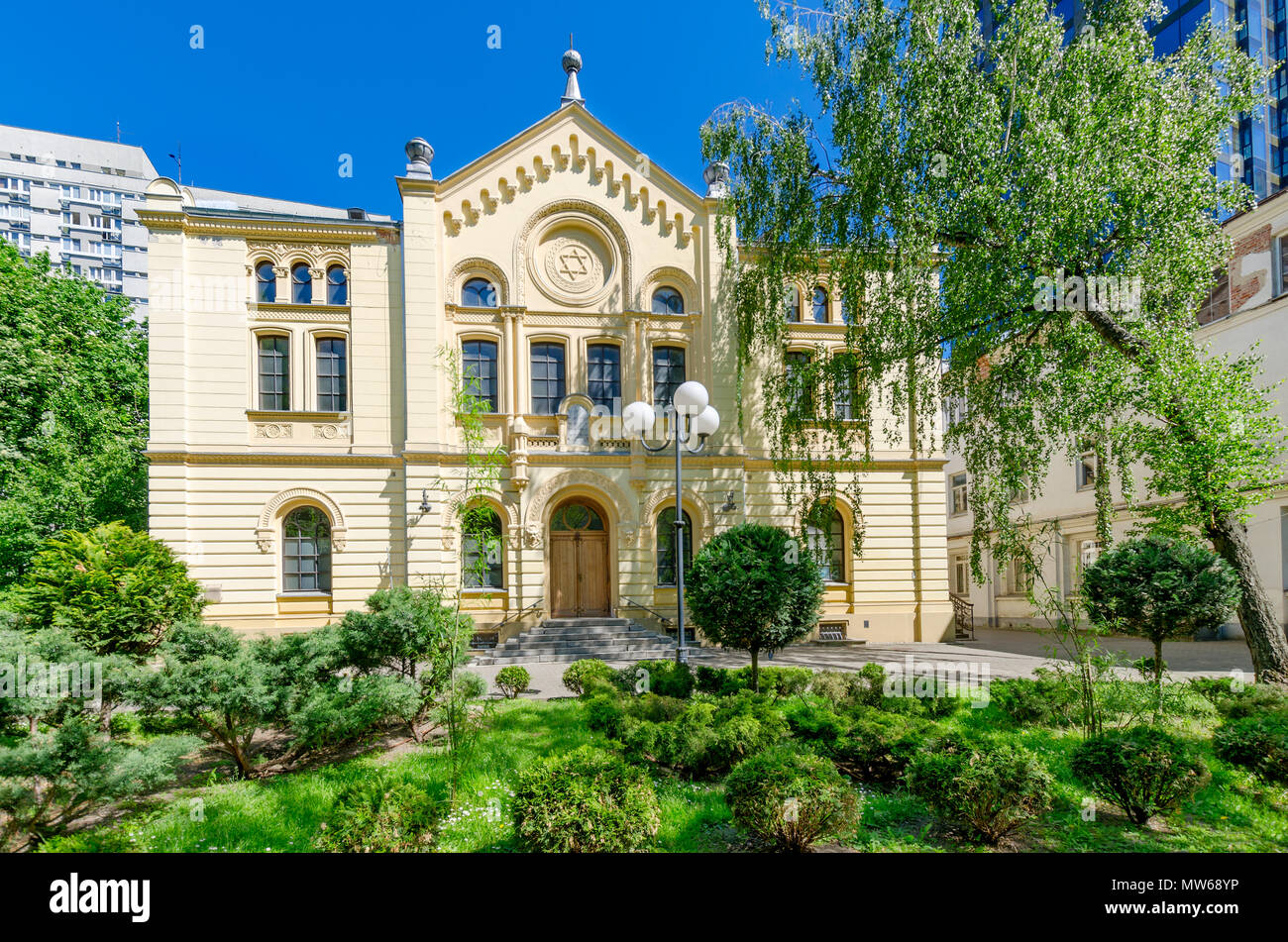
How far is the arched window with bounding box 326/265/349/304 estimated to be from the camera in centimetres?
1631

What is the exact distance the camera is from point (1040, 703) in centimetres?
817

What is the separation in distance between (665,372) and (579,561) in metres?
6.44

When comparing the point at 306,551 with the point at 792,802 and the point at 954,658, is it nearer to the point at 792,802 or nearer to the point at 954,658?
the point at 792,802

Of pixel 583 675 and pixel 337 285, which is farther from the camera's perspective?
pixel 337 285

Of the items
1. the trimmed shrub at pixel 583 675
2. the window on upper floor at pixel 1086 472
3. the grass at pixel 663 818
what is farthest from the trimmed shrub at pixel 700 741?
the window on upper floor at pixel 1086 472

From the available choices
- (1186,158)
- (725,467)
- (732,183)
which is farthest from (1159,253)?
(725,467)

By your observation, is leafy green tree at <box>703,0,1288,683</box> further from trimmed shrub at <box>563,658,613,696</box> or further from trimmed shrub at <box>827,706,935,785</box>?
trimmed shrub at <box>563,658,613,696</box>

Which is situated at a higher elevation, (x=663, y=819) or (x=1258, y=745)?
(x=1258, y=745)

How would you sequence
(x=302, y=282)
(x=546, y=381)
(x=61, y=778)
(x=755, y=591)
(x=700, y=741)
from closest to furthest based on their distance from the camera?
(x=61, y=778) < (x=700, y=741) < (x=755, y=591) < (x=302, y=282) < (x=546, y=381)

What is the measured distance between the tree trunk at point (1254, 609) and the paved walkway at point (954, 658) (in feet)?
9.38

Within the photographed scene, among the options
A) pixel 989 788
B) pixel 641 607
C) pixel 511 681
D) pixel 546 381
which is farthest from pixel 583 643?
pixel 989 788

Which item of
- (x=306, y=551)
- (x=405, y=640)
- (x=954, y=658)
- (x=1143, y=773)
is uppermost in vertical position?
(x=306, y=551)

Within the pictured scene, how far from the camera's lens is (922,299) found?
1109 cm

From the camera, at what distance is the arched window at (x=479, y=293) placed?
1661 centimetres
